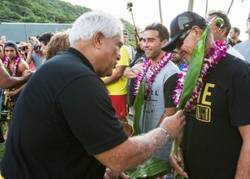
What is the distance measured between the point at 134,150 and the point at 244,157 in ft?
2.49

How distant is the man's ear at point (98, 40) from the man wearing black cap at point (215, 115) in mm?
717

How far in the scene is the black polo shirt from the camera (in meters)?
1.97

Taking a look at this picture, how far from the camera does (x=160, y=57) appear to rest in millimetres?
4320

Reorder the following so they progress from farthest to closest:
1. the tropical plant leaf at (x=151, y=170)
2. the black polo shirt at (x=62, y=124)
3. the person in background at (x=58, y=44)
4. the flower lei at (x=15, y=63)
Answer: the flower lei at (x=15, y=63)
the person in background at (x=58, y=44)
the tropical plant leaf at (x=151, y=170)
the black polo shirt at (x=62, y=124)

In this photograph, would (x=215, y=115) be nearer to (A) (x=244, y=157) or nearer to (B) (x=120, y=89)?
(A) (x=244, y=157)

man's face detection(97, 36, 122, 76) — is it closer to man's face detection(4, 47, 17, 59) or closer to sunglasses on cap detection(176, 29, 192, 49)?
sunglasses on cap detection(176, 29, 192, 49)

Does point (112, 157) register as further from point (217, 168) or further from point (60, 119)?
point (217, 168)

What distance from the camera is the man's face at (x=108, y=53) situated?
2.22 meters

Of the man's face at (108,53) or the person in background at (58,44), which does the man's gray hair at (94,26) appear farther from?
the person in background at (58,44)

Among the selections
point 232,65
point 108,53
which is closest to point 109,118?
point 108,53

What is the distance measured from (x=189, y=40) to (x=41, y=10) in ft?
174

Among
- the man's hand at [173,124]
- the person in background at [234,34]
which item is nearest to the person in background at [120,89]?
the man's hand at [173,124]

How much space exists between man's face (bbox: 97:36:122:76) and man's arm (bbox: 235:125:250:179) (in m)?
0.88

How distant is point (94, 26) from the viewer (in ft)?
7.06
